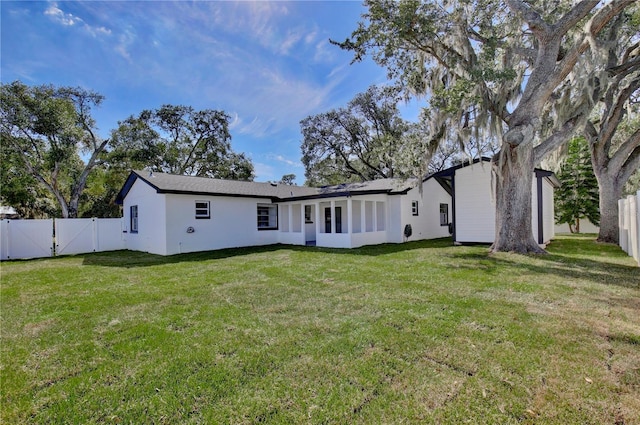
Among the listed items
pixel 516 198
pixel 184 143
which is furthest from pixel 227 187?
pixel 184 143

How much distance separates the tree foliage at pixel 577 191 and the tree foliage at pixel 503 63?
10.4 m

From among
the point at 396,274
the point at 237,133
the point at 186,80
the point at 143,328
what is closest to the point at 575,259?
the point at 396,274

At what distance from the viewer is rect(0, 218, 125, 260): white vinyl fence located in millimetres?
11391

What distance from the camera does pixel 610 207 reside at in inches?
463

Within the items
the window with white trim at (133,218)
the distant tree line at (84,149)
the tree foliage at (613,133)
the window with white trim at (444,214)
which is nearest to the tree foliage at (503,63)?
the tree foliage at (613,133)

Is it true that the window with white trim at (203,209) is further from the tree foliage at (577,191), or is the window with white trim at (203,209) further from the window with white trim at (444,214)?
the tree foliage at (577,191)

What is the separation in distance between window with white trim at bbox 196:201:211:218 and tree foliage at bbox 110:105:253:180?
1159 centimetres

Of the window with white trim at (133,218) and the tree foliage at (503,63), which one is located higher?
the tree foliage at (503,63)

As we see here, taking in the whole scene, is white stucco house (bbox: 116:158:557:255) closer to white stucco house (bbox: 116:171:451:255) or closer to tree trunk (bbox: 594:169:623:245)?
white stucco house (bbox: 116:171:451:255)

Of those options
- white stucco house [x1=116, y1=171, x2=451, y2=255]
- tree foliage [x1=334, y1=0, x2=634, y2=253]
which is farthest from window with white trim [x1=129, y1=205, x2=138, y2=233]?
tree foliage [x1=334, y1=0, x2=634, y2=253]

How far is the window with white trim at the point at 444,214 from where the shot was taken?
16.0 m

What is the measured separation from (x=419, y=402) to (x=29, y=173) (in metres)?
24.1

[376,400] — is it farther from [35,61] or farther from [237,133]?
[237,133]

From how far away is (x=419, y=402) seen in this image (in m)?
2.25
